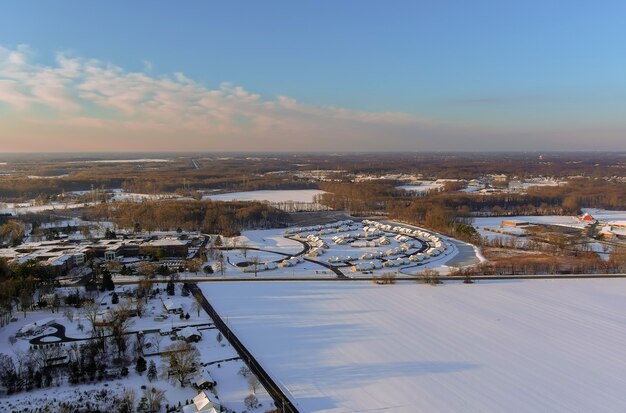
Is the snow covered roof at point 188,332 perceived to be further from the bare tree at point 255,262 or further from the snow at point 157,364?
the bare tree at point 255,262

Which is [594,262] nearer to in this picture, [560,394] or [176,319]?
[560,394]

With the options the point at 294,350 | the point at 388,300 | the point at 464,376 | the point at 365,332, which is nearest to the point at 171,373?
the point at 294,350

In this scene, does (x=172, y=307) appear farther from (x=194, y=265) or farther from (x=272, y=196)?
(x=272, y=196)

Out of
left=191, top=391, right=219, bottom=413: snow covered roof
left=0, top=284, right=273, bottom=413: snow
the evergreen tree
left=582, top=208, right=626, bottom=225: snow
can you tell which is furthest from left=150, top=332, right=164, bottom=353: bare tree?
left=582, top=208, right=626, bottom=225: snow

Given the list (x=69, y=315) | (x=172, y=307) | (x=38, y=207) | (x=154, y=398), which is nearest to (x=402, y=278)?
(x=172, y=307)

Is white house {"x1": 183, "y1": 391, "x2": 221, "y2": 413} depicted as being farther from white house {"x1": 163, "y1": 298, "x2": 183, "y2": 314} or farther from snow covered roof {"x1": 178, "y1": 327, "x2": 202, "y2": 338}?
white house {"x1": 163, "y1": 298, "x2": 183, "y2": 314}

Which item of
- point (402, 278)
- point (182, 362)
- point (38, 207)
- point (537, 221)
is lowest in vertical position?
point (402, 278)
